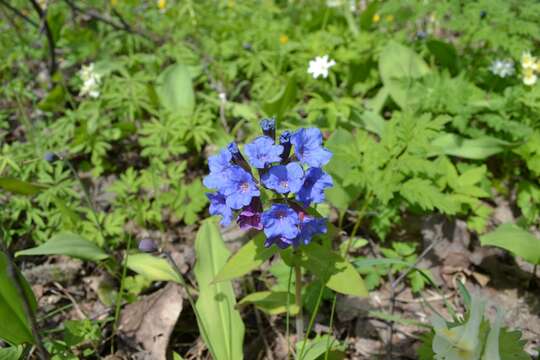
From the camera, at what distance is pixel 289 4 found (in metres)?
5.10

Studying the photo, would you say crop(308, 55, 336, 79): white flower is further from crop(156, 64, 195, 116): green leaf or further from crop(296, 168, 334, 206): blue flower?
crop(296, 168, 334, 206): blue flower

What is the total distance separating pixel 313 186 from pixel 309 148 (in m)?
0.15

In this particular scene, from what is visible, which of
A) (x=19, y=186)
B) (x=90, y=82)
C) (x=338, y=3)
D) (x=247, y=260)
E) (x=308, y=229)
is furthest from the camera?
(x=338, y=3)

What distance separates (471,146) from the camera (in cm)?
309

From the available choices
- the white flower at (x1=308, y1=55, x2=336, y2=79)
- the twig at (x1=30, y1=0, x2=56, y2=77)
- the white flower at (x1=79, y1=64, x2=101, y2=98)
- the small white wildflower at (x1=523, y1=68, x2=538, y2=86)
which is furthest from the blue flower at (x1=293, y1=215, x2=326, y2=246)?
the twig at (x1=30, y1=0, x2=56, y2=77)

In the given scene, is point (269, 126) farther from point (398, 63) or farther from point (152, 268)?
point (398, 63)

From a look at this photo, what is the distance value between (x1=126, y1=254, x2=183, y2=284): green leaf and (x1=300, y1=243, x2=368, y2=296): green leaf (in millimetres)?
715

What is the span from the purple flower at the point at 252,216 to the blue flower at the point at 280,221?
14cm

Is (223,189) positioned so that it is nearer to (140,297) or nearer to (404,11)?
(140,297)

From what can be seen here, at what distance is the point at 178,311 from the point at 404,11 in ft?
9.00

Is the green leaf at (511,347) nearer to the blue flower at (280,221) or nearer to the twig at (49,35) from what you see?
the blue flower at (280,221)

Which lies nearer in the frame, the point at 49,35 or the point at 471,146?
the point at 471,146

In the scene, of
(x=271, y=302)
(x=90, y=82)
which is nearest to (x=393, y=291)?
(x=271, y=302)

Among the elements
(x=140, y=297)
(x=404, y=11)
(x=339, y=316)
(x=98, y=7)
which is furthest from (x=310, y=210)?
(x=98, y=7)
